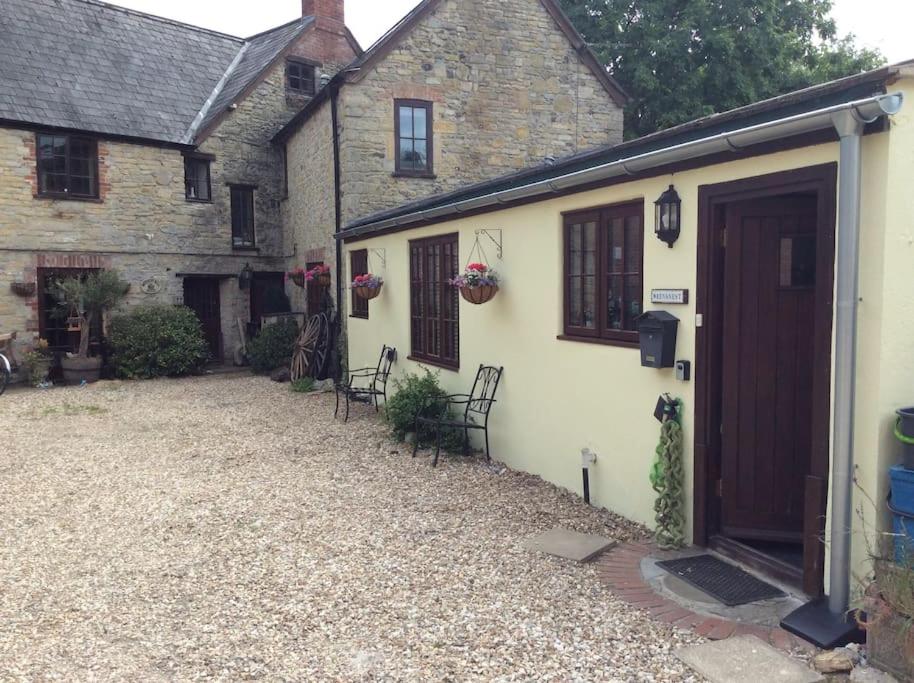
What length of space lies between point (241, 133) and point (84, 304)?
5.30m

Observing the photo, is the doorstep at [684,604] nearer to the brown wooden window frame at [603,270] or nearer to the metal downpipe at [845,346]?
the metal downpipe at [845,346]

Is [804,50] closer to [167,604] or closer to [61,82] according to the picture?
[61,82]

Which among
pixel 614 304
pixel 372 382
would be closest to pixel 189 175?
pixel 372 382

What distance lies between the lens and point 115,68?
16141 millimetres

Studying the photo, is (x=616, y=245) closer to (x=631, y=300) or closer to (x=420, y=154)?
(x=631, y=300)

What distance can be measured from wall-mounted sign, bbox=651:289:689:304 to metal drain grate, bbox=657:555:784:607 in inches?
66.4

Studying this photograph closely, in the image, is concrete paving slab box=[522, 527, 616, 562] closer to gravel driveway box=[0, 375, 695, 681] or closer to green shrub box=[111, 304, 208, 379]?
gravel driveway box=[0, 375, 695, 681]

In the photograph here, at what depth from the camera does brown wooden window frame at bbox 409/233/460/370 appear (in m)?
8.29

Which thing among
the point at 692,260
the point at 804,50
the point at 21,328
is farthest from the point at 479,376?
the point at 804,50

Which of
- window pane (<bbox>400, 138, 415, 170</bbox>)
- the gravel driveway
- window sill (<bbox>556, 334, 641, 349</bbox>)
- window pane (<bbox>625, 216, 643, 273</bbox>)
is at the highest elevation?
window pane (<bbox>400, 138, 415, 170</bbox>)

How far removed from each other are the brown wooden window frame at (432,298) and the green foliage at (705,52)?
1130 centimetres

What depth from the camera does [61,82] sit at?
1496 cm

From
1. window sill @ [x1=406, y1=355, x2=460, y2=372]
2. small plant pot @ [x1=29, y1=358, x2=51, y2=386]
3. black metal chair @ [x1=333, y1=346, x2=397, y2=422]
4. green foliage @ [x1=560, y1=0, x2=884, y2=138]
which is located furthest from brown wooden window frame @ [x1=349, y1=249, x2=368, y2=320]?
green foliage @ [x1=560, y1=0, x2=884, y2=138]

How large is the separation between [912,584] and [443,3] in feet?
42.8
